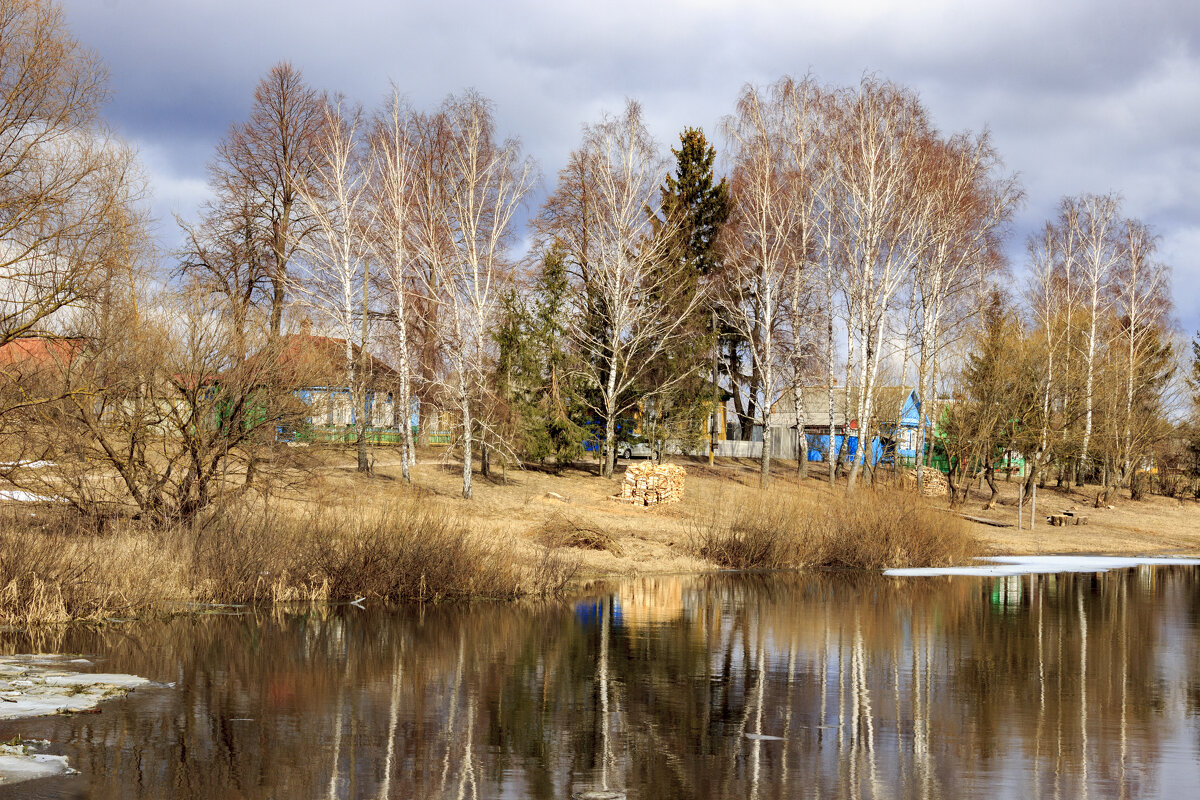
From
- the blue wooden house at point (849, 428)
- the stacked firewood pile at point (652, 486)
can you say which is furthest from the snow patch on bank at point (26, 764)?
the blue wooden house at point (849, 428)

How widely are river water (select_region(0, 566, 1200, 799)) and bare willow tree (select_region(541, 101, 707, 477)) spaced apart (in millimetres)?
23192

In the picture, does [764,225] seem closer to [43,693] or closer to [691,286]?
[691,286]

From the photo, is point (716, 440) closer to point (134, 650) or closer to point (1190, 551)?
point (1190, 551)

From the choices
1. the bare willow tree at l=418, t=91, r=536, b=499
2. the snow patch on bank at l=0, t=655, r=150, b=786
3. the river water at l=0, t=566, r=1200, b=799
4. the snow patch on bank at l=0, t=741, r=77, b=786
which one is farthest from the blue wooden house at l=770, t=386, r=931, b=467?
the snow patch on bank at l=0, t=741, r=77, b=786

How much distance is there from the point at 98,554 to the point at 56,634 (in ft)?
7.92

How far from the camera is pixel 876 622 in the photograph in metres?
19.4

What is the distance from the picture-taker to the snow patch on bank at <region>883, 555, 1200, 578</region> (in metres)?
29.3

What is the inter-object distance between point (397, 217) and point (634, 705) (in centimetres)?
2619

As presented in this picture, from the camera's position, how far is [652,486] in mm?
38188

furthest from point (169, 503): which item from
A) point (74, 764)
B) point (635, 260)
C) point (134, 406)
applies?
point (635, 260)

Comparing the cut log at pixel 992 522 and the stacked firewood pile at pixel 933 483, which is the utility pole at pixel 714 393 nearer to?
the stacked firewood pile at pixel 933 483

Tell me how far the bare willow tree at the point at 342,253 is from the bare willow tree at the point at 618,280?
8.70 metres

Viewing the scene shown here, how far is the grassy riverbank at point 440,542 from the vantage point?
730 inches

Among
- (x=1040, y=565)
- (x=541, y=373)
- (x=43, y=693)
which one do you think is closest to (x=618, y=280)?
(x=541, y=373)
